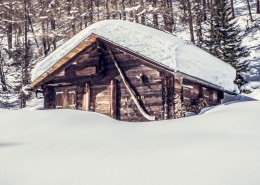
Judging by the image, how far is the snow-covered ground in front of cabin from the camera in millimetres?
3959

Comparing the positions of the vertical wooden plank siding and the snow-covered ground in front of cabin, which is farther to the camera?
the vertical wooden plank siding

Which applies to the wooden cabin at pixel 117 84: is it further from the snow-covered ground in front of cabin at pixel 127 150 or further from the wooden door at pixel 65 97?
the snow-covered ground in front of cabin at pixel 127 150

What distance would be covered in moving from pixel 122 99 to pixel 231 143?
10.6 m

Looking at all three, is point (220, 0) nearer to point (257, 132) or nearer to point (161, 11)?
point (161, 11)

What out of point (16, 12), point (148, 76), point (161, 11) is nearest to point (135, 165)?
point (148, 76)

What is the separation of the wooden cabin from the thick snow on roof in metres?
0.10

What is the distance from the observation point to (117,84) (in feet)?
50.5

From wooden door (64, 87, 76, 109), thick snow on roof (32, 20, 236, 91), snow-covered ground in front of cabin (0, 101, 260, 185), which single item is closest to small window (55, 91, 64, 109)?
wooden door (64, 87, 76, 109)

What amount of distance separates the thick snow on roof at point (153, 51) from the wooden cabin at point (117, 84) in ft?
0.32

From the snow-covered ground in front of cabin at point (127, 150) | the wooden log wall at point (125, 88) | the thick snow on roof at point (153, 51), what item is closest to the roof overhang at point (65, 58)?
the thick snow on roof at point (153, 51)

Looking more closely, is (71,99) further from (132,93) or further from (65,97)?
(132,93)

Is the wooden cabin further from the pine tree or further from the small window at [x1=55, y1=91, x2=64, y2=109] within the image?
the pine tree

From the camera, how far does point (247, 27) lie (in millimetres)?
37500

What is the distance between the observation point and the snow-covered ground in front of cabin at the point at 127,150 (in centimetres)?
396
